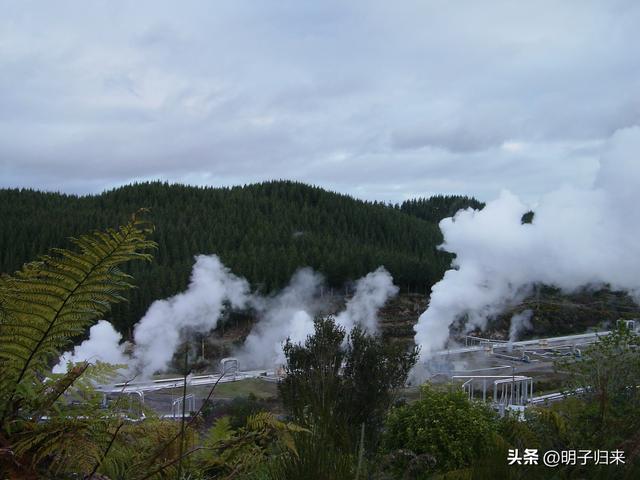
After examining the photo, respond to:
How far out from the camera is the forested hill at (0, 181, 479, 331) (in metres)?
70.1

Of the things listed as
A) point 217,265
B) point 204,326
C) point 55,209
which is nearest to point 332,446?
point 204,326

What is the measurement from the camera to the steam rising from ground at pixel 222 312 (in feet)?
155

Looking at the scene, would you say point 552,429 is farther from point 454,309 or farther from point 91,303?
point 454,309

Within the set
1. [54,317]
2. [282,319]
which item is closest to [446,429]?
[54,317]

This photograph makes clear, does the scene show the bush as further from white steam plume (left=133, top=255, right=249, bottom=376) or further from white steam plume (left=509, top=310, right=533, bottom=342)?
white steam plume (left=509, top=310, right=533, bottom=342)

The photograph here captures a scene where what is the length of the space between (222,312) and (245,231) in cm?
3427

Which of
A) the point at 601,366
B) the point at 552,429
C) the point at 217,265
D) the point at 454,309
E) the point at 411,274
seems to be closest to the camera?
the point at 552,429

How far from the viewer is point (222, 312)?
62469 mm

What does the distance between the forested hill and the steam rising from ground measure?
1.76 meters

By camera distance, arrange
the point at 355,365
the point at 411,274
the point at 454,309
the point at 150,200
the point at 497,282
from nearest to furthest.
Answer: the point at 355,365 → the point at 454,309 → the point at 497,282 → the point at 411,274 → the point at 150,200

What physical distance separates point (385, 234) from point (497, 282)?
60.2 metres

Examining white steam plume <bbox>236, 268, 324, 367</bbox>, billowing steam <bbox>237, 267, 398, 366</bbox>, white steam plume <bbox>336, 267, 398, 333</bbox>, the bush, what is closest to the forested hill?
white steam plume <bbox>236, 268, 324, 367</bbox>

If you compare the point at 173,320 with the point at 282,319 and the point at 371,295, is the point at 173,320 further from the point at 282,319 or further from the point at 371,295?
the point at 371,295

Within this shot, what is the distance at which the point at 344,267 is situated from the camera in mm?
73250
